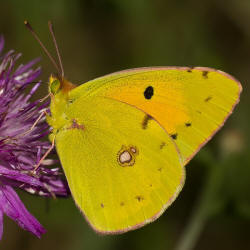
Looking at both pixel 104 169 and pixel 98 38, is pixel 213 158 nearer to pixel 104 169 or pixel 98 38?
pixel 104 169

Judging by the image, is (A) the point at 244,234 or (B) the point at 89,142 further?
(A) the point at 244,234

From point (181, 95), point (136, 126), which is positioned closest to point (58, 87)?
point (136, 126)

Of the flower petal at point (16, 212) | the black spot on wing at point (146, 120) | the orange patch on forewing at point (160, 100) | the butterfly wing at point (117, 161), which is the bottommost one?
the flower petal at point (16, 212)

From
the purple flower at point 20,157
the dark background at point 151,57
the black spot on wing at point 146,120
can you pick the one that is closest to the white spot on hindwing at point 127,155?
the black spot on wing at point 146,120

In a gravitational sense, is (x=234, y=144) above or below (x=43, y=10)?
below

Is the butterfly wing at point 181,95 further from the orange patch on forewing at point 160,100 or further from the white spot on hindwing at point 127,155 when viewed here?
the white spot on hindwing at point 127,155

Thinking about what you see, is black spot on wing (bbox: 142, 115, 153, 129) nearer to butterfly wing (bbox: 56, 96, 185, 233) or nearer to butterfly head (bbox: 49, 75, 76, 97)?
butterfly wing (bbox: 56, 96, 185, 233)

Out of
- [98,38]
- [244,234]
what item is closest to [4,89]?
[98,38]
